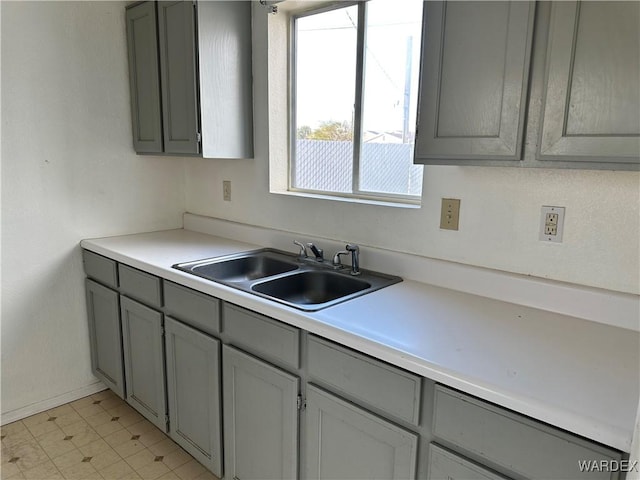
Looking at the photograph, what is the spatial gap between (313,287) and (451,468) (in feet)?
3.23

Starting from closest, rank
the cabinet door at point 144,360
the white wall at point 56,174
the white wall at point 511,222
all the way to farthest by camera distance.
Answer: the white wall at point 511,222
the cabinet door at point 144,360
the white wall at point 56,174

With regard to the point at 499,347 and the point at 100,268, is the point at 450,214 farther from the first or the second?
the point at 100,268

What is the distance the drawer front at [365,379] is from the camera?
1134 mm

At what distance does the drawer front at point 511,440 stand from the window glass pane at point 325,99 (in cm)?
130

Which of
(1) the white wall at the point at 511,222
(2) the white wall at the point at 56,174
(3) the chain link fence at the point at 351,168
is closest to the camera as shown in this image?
(1) the white wall at the point at 511,222

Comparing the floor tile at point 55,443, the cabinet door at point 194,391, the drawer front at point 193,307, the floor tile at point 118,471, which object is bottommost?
the floor tile at point 118,471

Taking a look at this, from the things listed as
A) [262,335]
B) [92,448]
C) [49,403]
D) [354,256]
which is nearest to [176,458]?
[92,448]

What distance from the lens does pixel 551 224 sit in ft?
4.75

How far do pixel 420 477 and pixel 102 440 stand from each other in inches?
67.9

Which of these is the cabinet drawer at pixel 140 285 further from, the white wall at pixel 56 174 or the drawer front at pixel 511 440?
the drawer front at pixel 511 440

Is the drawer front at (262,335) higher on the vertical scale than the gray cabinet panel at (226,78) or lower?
lower

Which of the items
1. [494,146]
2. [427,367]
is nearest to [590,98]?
[494,146]

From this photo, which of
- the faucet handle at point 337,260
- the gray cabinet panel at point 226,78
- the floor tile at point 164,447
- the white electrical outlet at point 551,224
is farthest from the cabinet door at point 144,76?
the white electrical outlet at point 551,224

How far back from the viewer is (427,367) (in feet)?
3.52
